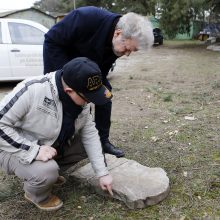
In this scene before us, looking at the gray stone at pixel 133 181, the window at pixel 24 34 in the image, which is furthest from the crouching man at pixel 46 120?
the window at pixel 24 34

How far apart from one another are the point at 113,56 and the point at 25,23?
16.7 feet

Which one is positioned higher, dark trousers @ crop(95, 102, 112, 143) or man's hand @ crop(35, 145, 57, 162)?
man's hand @ crop(35, 145, 57, 162)

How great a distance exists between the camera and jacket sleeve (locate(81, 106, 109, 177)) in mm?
2664

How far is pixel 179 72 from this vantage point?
1035 cm

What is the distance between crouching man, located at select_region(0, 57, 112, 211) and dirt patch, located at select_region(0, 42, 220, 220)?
0.25 m

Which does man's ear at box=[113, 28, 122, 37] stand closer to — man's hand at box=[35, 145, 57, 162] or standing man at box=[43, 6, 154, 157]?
standing man at box=[43, 6, 154, 157]

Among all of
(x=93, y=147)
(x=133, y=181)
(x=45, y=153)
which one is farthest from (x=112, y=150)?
(x=45, y=153)

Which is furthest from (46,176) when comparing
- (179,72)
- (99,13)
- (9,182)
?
(179,72)

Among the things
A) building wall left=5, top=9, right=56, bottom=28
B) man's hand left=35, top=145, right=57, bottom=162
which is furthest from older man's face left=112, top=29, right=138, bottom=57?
building wall left=5, top=9, right=56, bottom=28

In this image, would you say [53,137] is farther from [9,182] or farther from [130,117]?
[130,117]

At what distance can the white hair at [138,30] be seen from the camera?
2.66 m

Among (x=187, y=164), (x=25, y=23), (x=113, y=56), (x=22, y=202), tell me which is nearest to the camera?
(x=22, y=202)

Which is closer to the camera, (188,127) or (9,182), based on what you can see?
(9,182)

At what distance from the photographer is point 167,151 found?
382cm
